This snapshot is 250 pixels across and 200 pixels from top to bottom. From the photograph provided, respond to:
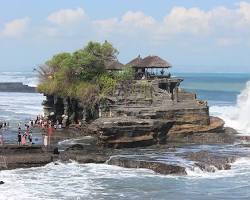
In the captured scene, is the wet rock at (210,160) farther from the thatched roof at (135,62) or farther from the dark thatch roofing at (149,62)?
the thatched roof at (135,62)

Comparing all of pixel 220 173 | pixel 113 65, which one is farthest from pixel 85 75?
pixel 220 173

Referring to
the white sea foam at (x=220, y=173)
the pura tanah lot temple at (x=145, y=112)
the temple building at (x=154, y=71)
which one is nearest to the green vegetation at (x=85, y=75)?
the pura tanah lot temple at (x=145, y=112)

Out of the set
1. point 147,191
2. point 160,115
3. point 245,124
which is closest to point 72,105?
point 160,115

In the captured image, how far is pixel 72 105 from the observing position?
200ft

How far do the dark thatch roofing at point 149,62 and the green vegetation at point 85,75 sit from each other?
2714 millimetres

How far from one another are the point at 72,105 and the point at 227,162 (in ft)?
84.7

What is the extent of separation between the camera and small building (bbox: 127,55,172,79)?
60688mm

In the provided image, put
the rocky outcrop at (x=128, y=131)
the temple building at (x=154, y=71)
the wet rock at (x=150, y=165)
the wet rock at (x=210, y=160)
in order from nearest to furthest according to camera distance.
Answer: the wet rock at (x=150, y=165) → the wet rock at (x=210, y=160) → the rocky outcrop at (x=128, y=131) → the temple building at (x=154, y=71)

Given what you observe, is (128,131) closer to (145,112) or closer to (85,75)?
(145,112)

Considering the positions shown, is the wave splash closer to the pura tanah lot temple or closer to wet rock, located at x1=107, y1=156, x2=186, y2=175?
the pura tanah lot temple

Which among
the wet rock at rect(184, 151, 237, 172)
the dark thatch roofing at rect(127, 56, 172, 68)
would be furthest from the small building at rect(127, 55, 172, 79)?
the wet rock at rect(184, 151, 237, 172)

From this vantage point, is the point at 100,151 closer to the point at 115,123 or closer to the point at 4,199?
the point at 115,123

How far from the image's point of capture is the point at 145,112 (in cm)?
4784

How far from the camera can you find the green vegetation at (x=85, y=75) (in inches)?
2242
